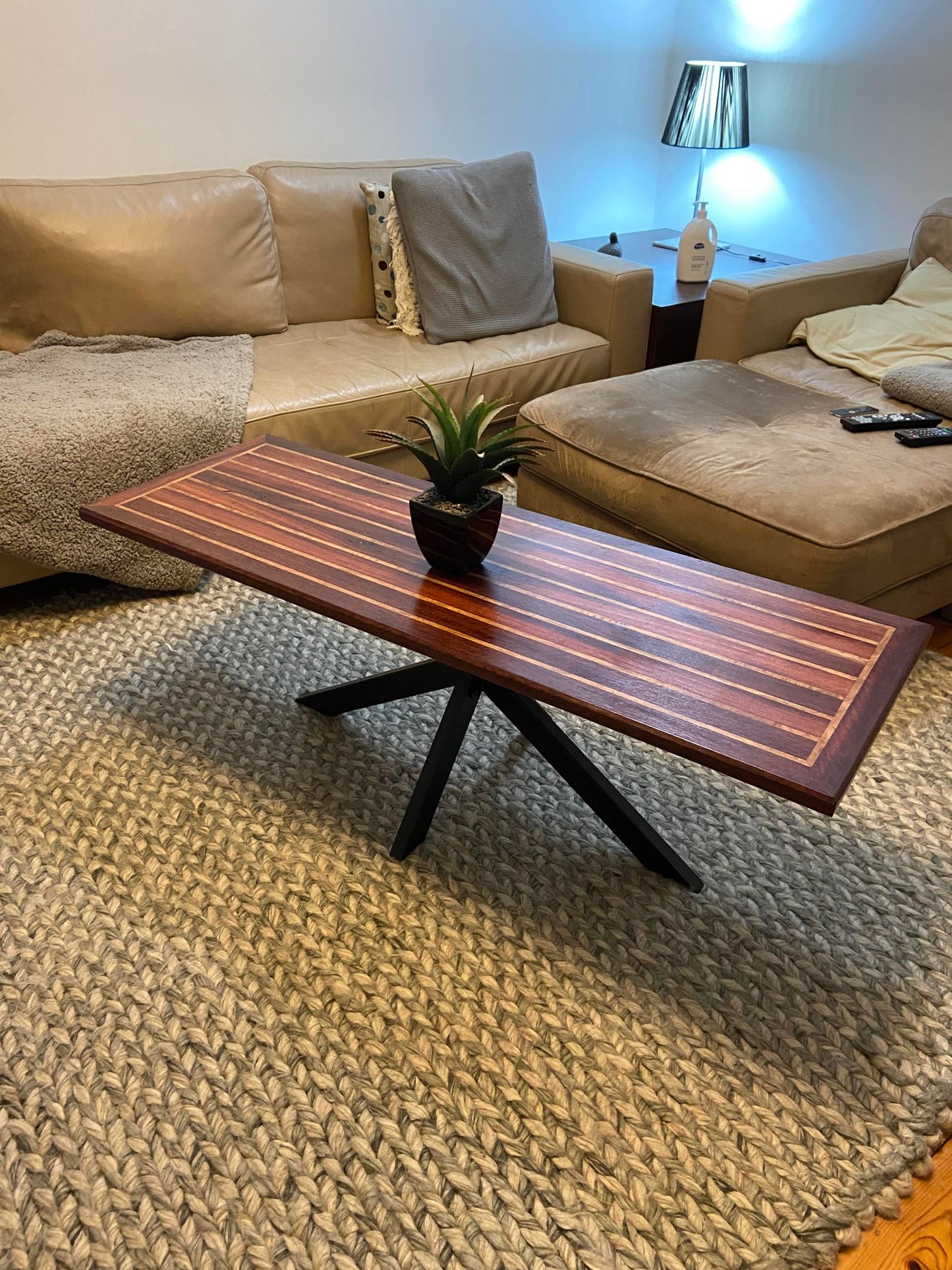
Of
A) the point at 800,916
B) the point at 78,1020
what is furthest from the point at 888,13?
the point at 78,1020

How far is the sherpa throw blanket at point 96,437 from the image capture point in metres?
2.12

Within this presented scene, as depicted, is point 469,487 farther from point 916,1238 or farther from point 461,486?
point 916,1238

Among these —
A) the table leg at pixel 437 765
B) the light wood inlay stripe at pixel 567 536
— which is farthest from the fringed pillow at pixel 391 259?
the table leg at pixel 437 765

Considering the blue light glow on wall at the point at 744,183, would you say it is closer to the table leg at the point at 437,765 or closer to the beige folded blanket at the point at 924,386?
the beige folded blanket at the point at 924,386

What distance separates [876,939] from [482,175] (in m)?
2.40

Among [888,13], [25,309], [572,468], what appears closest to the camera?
[572,468]

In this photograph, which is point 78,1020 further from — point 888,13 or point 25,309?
point 888,13

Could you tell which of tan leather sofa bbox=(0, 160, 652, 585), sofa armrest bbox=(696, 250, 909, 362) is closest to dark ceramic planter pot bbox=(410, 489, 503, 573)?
tan leather sofa bbox=(0, 160, 652, 585)

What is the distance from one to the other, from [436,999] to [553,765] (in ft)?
1.36

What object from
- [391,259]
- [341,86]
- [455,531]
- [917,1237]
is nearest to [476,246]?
[391,259]

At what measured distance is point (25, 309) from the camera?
8.52 ft

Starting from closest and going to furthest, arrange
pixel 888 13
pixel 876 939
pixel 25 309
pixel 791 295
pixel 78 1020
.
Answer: pixel 78 1020, pixel 876 939, pixel 25 309, pixel 791 295, pixel 888 13

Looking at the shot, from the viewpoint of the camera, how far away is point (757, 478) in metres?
2.05

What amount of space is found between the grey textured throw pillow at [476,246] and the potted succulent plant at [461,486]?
4.90 feet
